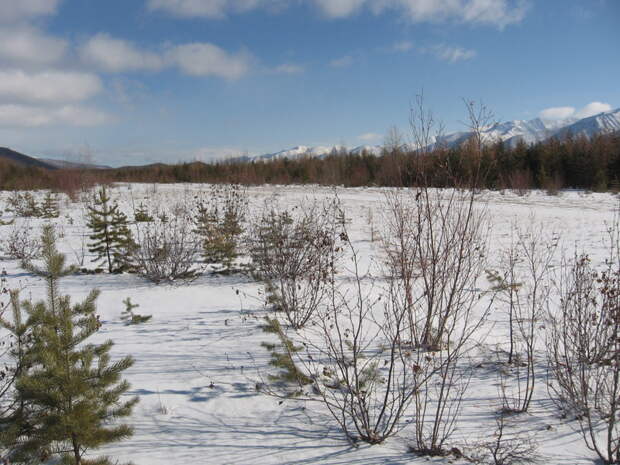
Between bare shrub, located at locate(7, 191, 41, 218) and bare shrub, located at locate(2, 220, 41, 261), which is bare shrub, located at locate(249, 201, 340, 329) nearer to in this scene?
bare shrub, located at locate(2, 220, 41, 261)

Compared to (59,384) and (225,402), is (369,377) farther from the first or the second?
(59,384)

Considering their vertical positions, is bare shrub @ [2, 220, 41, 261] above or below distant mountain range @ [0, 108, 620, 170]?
below

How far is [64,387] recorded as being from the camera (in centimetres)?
208

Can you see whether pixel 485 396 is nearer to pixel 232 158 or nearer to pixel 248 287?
pixel 248 287

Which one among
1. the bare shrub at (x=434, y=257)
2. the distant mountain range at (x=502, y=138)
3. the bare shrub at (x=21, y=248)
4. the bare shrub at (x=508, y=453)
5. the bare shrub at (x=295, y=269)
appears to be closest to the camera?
the bare shrub at (x=508, y=453)

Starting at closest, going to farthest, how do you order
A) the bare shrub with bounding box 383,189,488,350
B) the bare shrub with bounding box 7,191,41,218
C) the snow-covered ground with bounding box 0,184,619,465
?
the snow-covered ground with bounding box 0,184,619,465 < the bare shrub with bounding box 383,189,488,350 < the bare shrub with bounding box 7,191,41,218

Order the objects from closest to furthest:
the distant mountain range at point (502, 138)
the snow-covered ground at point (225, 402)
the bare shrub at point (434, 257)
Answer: the snow-covered ground at point (225, 402) < the bare shrub at point (434, 257) < the distant mountain range at point (502, 138)

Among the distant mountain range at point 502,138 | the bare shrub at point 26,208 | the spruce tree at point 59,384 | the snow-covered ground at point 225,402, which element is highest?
the distant mountain range at point 502,138

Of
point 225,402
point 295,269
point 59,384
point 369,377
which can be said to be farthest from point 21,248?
point 369,377

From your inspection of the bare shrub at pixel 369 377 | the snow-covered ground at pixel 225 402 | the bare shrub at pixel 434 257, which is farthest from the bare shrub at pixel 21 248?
the bare shrub at pixel 434 257

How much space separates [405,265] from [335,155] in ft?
115

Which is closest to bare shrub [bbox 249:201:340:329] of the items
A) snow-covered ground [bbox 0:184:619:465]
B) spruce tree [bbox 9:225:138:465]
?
snow-covered ground [bbox 0:184:619:465]

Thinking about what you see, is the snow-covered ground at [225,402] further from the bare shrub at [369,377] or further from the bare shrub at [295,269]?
the bare shrub at [295,269]

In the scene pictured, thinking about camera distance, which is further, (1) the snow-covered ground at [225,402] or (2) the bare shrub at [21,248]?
(2) the bare shrub at [21,248]
